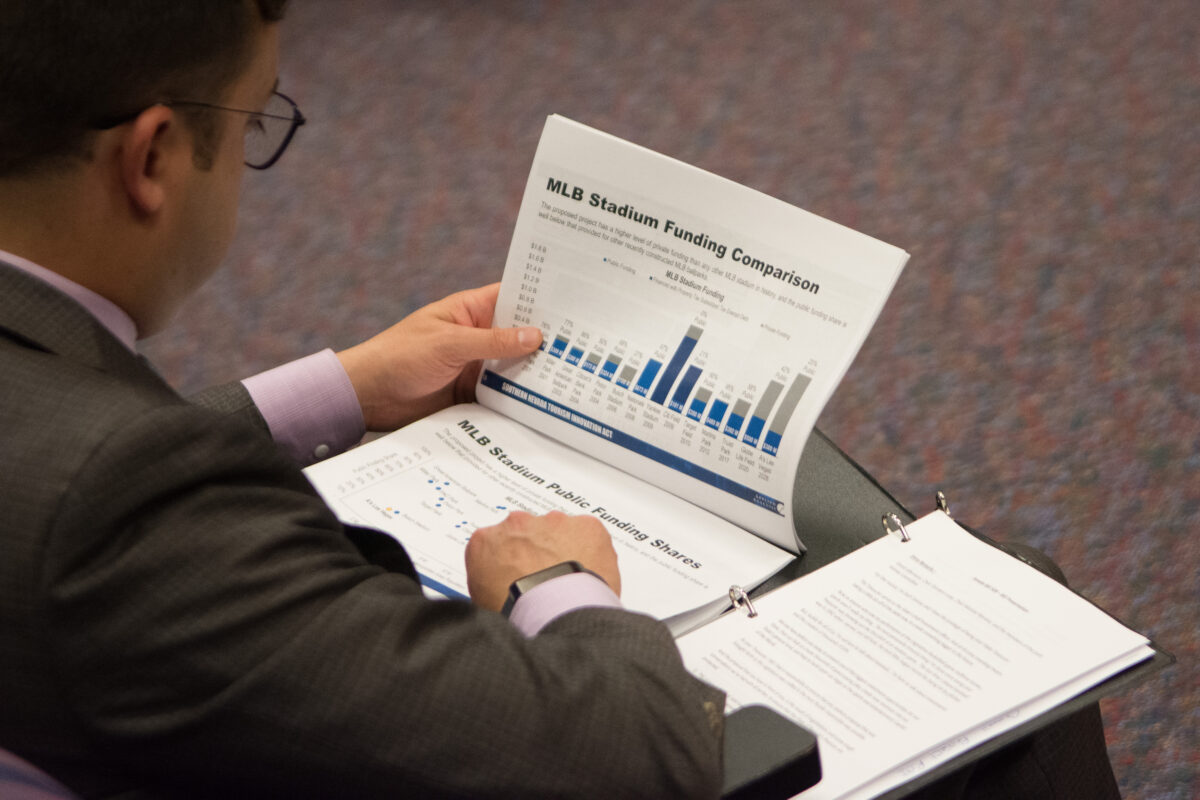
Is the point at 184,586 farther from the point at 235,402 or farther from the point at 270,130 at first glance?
the point at 235,402

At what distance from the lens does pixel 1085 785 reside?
0.99 m

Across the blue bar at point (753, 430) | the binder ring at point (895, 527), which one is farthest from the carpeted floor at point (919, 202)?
the blue bar at point (753, 430)

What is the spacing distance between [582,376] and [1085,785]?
0.56 m

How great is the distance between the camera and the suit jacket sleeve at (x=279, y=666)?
2.17 feet

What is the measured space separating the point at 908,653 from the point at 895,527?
16cm

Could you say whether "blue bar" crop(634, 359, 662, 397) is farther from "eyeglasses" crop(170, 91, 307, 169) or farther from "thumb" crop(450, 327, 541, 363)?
"eyeglasses" crop(170, 91, 307, 169)

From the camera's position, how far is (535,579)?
86cm

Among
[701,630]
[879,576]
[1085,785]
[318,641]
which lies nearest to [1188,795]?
[1085,785]

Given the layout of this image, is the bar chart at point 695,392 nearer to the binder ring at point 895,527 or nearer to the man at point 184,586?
the binder ring at point 895,527

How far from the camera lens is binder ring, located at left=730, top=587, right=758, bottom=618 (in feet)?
3.14

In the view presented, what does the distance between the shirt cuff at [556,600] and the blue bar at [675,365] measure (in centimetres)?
27

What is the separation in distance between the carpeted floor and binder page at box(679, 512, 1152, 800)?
0.81 metres

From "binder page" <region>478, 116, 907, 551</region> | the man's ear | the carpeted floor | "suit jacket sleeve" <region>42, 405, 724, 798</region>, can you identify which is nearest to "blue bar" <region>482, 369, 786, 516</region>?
"binder page" <region>478, 116, 907, 551</region>

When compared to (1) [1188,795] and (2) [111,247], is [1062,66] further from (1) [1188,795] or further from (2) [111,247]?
(2) [111,247]
